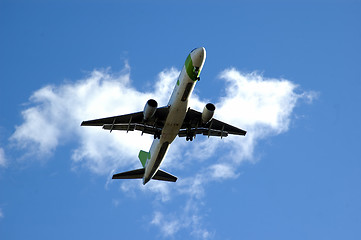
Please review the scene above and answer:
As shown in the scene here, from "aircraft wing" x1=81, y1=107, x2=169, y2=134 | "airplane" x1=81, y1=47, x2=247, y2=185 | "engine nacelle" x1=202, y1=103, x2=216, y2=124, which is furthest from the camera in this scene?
"aircraft wing" x1=81, y1=107, x2=169, y2=134

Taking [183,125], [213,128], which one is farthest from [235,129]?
[183,125]

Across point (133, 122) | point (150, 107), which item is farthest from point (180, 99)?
point (133, 122)

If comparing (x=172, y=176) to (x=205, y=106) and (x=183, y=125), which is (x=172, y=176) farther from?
(x=205, y=106)

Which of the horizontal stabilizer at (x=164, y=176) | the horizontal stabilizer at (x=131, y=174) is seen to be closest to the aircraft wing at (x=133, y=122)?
the horizontal stabilizer at (x=131, y=174)

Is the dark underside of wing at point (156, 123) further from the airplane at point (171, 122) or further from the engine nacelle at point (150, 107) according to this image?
the engine nacelle at point (150, 107)

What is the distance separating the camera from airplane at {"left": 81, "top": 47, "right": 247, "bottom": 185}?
34844mm

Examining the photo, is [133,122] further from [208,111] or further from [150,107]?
[208,111]

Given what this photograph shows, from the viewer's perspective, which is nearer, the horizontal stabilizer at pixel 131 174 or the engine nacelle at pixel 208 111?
the engine nacelle at pixel 208 111

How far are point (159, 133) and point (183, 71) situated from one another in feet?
20.3

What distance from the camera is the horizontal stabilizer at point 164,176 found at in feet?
150

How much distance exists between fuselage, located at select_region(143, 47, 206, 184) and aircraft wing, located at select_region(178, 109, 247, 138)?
2.16 meters

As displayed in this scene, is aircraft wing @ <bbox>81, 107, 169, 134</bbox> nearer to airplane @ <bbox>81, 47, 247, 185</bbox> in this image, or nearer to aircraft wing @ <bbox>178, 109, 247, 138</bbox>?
airplane @ <bbox>81, 47, 247, 185</bbox>

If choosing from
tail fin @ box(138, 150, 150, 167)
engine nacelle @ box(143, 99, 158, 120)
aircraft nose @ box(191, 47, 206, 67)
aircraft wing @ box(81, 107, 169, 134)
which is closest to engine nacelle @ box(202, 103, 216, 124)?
aircraft wing @ box(81, 107, 169, 134)

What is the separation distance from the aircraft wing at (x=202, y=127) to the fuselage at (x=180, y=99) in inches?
84.9
